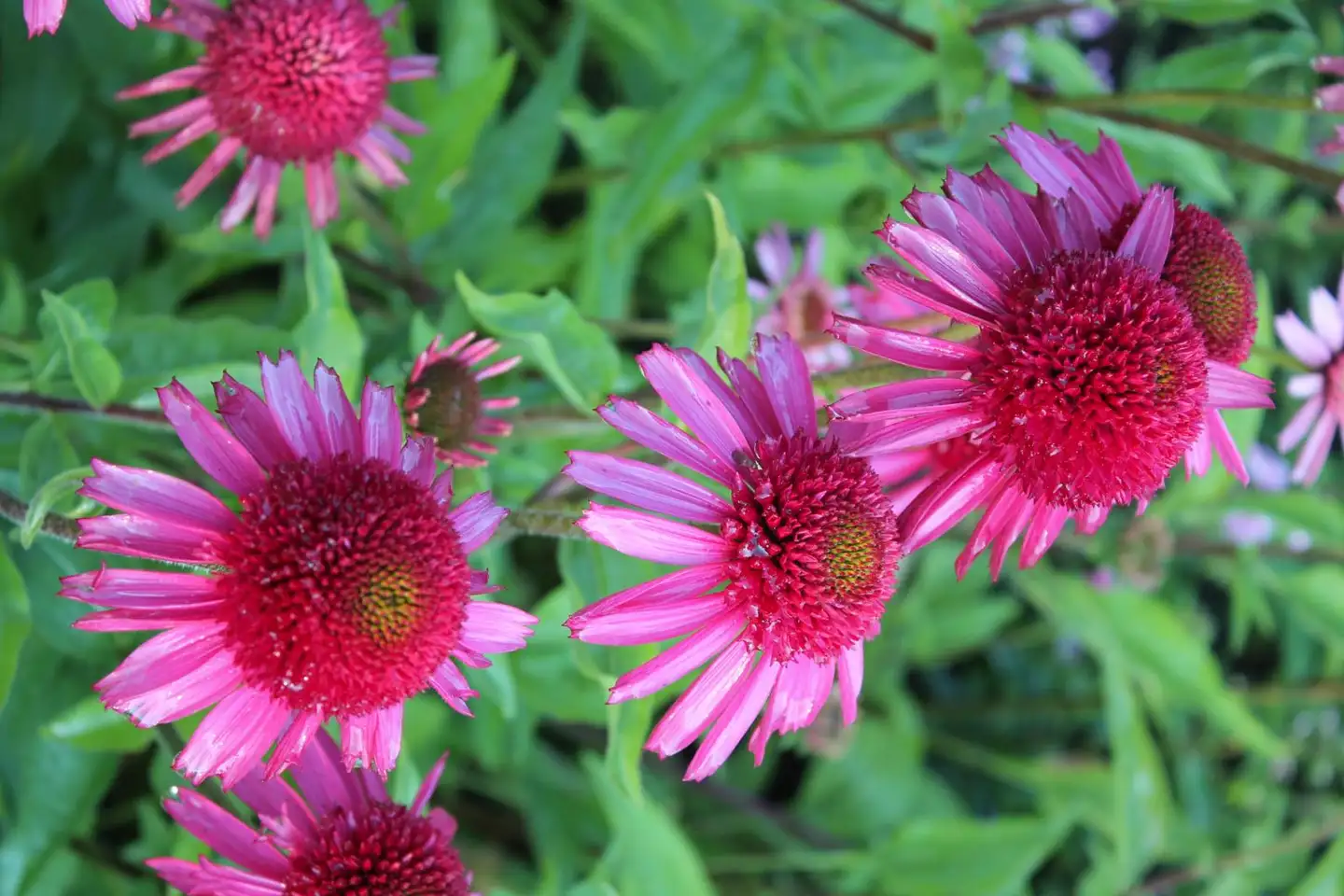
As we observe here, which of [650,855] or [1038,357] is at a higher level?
[1038,357]

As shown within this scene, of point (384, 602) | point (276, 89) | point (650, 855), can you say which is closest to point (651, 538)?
point (384, 602)

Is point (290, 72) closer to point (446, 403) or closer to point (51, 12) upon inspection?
point (51, 12)

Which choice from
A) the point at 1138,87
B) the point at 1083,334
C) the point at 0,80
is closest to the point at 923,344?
the point at 1083,334

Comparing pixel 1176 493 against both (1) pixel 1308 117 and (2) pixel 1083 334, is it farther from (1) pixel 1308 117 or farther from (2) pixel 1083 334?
(2) pixel 1083 334

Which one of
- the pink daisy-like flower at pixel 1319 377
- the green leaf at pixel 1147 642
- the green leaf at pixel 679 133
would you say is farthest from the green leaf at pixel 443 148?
the green leaf at pixel 1147 642

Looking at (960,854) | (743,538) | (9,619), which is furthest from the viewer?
(960,854)
